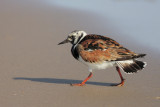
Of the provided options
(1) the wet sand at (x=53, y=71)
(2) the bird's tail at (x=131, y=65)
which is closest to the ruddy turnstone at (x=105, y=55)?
(2) the bird's tail at (x=131, y=65)

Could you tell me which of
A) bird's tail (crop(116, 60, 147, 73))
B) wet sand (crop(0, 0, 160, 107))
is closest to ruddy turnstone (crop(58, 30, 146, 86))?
bird's tail (crop(116, 60, 147, 73))

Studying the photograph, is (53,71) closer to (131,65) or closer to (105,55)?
(105,55)

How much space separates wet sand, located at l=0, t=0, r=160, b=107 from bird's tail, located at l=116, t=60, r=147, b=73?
1.45ft

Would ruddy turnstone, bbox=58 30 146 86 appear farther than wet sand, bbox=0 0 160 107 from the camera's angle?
Yes

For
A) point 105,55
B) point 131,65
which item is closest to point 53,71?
point 105,55

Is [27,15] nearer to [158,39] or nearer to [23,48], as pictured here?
[23,48]

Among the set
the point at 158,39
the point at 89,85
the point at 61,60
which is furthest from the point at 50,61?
the point at 158,39

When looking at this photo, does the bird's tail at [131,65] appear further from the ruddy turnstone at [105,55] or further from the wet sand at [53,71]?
the wet sand at [53,71]

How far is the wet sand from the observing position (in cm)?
653

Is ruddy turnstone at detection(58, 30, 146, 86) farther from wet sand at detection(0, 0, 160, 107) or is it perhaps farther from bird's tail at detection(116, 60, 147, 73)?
wet sand at detection(0, 0, 160, 107)

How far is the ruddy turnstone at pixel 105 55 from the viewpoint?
720 centimetres

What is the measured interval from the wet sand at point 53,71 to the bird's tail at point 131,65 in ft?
1.45

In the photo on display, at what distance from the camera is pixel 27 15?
1352 cm

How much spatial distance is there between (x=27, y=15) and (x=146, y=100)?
7.81 m
